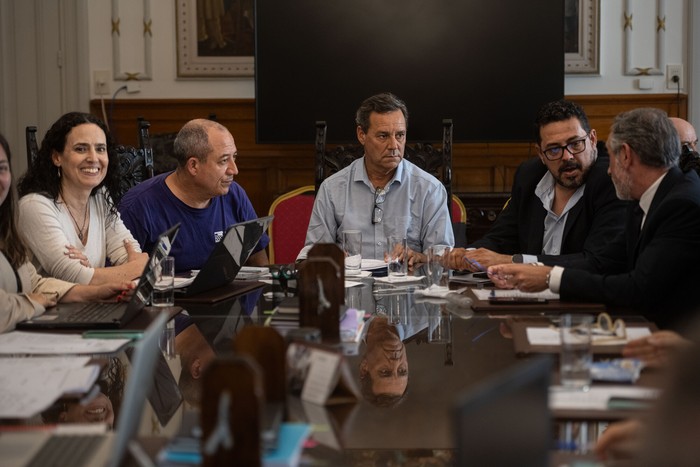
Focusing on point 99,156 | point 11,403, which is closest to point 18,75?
point 99,156

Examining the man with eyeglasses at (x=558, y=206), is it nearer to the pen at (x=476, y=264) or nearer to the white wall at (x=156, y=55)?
the pen at (x=476, y=264)

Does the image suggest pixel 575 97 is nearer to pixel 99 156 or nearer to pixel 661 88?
pixel 661 88

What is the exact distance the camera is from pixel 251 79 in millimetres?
6406

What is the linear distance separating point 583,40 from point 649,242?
151 inches

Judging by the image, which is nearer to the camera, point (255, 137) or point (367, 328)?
point (367, 328)

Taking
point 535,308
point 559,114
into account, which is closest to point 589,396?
point 535,308

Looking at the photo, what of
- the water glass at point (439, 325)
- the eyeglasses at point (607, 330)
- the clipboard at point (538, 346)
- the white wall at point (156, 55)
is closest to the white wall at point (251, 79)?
the white wall at point (156, 55)

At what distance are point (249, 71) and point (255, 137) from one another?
455mm

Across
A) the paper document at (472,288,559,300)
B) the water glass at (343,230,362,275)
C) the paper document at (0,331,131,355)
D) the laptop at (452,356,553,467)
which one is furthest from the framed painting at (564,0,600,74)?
the laptop at (452,356,553,467)

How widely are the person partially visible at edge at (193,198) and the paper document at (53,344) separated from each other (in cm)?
155

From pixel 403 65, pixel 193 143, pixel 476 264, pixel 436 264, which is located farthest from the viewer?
pixel 403 65

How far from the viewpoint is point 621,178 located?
2807mm

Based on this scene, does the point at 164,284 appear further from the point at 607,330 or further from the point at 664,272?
the point at 664,272

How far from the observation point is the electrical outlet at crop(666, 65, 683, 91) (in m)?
6.21
